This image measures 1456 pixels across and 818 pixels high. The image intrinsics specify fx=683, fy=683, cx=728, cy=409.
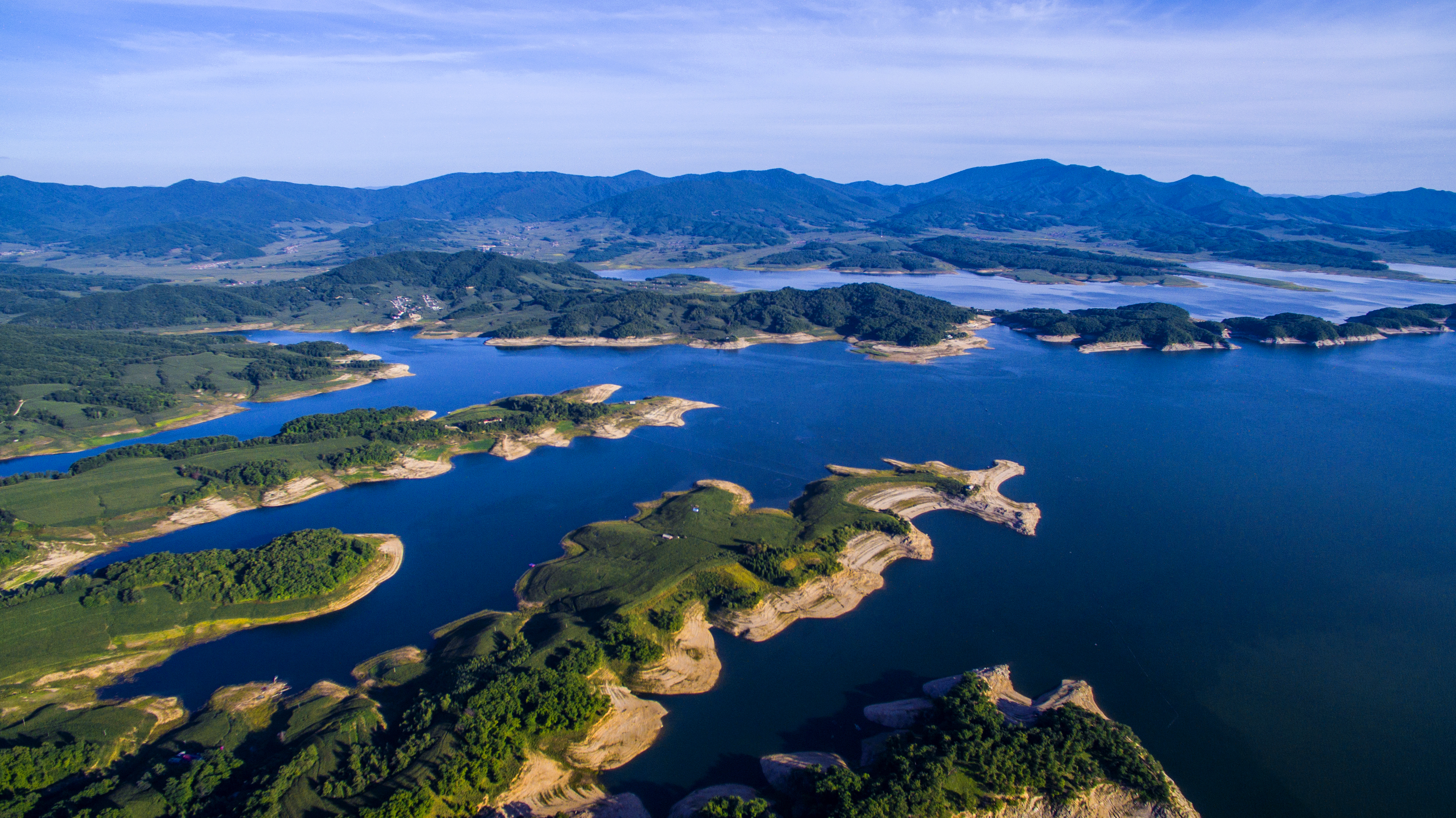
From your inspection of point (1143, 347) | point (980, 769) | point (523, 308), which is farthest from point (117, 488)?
point (1143, 347)

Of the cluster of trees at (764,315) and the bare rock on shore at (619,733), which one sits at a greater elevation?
the cluster of trees at (764,315)

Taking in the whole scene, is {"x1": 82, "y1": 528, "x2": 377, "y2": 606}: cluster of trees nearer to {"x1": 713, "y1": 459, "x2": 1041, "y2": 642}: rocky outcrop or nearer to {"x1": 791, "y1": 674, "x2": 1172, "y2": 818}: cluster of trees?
{"x1": 713, "y1": 459, "x2": 1041, "y2": 642}: rocky outcrop

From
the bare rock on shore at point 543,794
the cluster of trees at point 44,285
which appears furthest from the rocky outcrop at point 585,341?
the bare rock on shore at point 543,794

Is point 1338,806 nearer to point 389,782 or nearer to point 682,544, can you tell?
point 682,544

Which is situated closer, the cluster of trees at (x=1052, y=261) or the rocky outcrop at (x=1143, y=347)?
the rocky outcrop at (x=1143, y=347)

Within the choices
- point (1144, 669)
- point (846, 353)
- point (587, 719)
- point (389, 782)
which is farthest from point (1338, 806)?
point (846, 353)

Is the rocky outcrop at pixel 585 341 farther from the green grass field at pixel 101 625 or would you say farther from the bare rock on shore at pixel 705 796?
the bare rock on shore at pixel 705 796

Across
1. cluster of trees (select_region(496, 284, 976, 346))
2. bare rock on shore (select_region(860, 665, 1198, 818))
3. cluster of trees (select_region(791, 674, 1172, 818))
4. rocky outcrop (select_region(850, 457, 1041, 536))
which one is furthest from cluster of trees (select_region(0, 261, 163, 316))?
cluster of trees (select_region(791, 674, 1172, 818))

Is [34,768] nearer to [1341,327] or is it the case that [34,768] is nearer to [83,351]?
[83,351]
